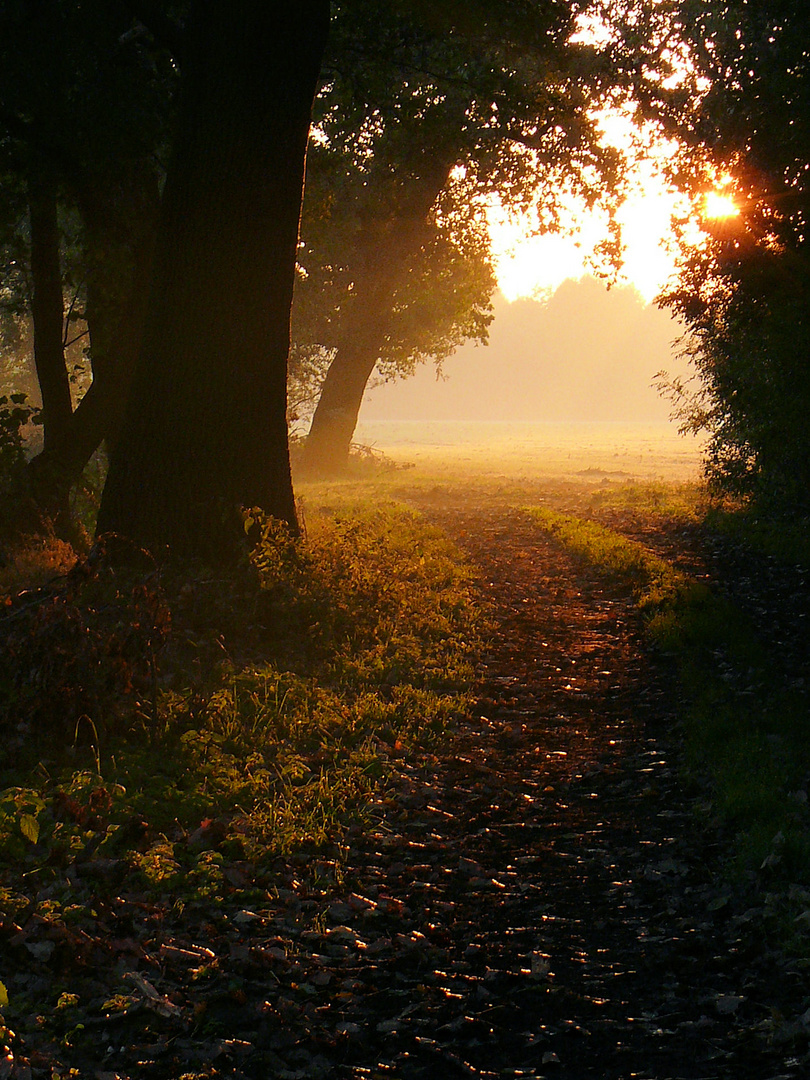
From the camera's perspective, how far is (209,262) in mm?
9984

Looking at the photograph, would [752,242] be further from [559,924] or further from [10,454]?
[559,924]

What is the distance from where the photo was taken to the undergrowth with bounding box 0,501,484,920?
215 inches

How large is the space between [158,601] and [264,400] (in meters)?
3.97

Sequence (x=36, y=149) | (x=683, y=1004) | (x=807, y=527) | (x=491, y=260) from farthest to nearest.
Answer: (x=491, y=260) < (x=807, y=527) < (x=36, y=149) < (x=683, y=1004)

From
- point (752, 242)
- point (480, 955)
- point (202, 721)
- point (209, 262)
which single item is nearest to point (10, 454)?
point (209, 262)

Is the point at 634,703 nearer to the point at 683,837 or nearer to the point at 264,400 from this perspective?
the point at 683,837

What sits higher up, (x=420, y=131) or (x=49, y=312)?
(x=420, y=131)

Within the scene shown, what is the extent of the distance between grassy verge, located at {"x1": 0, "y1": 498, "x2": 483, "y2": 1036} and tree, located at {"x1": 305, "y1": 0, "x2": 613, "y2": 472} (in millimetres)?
8454

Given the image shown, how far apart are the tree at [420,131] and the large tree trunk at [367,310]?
0.04m

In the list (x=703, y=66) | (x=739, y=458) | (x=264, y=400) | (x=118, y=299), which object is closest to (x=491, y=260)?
(x=703, y=66)

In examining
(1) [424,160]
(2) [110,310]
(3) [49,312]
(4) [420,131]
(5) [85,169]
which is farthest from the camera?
(1) [424,160]

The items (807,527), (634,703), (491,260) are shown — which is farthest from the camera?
(491,260)

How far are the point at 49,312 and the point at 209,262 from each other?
166 inches

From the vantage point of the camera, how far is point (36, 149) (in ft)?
38.9
